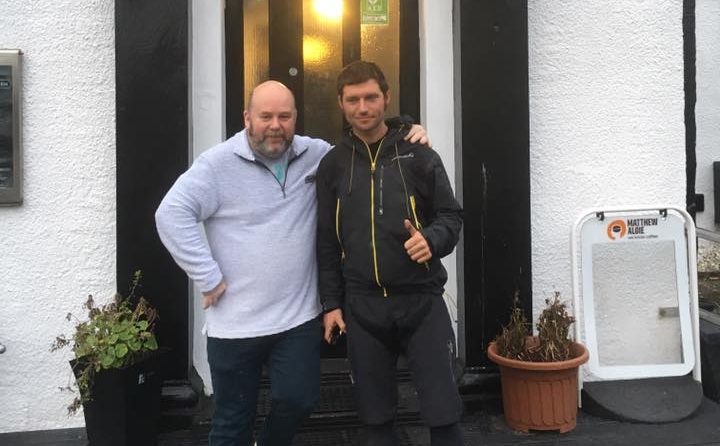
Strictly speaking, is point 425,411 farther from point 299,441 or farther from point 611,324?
point 611,324

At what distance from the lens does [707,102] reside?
709 cm

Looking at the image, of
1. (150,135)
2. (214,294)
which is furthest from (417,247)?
(150,135)

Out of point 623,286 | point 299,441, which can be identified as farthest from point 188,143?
point 623,286

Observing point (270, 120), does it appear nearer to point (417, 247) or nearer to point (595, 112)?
point (417, 247)

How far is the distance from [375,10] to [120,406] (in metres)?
2.94

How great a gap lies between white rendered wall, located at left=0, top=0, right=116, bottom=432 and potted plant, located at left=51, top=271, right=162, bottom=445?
1.44ft

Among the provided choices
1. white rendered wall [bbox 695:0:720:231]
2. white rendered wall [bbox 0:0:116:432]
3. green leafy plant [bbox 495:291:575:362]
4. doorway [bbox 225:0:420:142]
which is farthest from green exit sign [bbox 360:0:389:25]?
white rendered wall [bbox 695:0:720:231]

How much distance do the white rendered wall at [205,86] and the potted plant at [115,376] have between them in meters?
0.52

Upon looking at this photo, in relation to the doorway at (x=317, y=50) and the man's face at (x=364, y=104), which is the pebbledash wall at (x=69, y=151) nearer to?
the doorway at (x=317, y=50)

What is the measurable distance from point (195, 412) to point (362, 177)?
76.3 inches

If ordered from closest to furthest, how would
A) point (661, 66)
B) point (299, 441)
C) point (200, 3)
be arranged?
point (299, 441) → point (200, 3) → point (661, 66)

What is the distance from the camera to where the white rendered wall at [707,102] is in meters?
7.03

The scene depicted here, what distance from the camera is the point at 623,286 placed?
171 inches

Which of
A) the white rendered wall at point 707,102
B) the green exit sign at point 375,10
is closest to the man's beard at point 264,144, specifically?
the green exit sign at point 375,10
